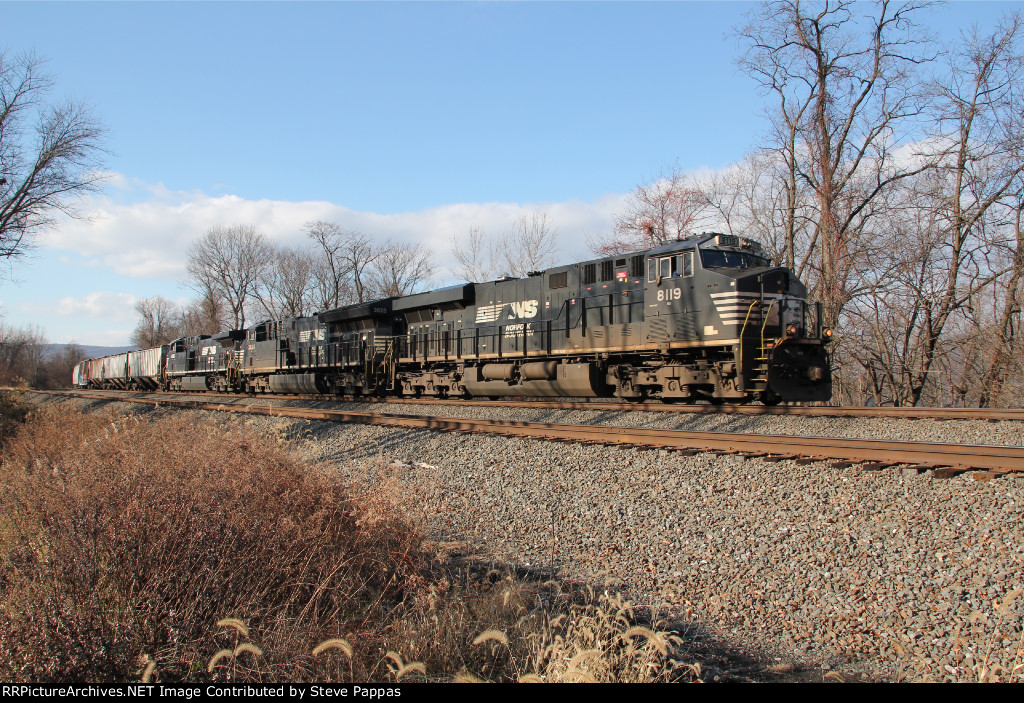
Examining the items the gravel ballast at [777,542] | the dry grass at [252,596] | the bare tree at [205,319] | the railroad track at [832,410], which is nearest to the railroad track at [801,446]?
the gravel ballast at [777,542]

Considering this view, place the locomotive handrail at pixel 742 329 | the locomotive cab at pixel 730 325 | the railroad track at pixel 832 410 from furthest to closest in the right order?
the locomotive cab at pixel 730 325 → the locomotive handrail at pixel 742 329 → the railroad track at pixel 832 410

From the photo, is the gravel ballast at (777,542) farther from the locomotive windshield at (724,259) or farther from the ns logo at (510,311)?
the ns logo at (510,311)

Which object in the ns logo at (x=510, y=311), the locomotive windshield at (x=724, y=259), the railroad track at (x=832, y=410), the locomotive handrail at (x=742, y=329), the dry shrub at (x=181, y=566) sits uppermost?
the locomotive windshield at (x=724, y=259)

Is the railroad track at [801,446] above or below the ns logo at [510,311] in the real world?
below

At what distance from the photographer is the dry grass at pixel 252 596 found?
320 centimetres

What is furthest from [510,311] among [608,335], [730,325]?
[730,325]

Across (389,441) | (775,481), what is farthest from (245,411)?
(775,481)

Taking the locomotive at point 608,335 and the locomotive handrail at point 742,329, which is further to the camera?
the locomotive at point 608,335

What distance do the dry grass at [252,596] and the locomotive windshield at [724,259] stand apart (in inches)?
377

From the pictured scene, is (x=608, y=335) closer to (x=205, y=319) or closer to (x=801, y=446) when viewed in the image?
(x=801, y=446)

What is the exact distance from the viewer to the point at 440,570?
5.12 meters

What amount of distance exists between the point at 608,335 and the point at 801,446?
723cm

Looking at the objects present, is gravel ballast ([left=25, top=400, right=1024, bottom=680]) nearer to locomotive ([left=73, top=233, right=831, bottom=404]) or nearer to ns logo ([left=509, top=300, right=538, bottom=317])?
locomotive ([left=73, top=233, right=831, bottom=404])
